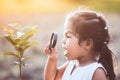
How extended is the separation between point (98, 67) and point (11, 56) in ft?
1.79

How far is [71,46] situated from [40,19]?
321mm

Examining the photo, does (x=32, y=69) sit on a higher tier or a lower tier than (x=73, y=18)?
lower

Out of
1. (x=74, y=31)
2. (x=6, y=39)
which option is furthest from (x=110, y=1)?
(x=6, y=39)

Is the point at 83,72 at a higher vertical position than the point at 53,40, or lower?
lower

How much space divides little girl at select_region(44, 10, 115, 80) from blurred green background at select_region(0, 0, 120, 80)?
20 cm

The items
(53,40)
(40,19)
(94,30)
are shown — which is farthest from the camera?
(40,19)

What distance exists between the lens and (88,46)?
1661 mm

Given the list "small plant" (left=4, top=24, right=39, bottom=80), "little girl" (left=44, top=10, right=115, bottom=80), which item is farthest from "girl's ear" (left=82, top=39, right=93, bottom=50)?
"small plant" (left=4, top=24, right=39, bottom=80)

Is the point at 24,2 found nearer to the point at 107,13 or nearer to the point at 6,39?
the point at 6,39

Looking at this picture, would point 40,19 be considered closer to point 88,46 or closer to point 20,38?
point 20,38

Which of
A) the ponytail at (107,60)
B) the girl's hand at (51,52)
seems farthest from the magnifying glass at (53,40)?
the ponytail at (107,60)

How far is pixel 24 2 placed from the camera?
6.26ft

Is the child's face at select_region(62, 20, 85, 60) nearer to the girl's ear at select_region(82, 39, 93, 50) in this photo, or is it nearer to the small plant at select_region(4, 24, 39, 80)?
the girl's ear at select_region(82, 39, 93, 50)

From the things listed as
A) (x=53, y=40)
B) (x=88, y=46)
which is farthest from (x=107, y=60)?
(x=53, y=40)
